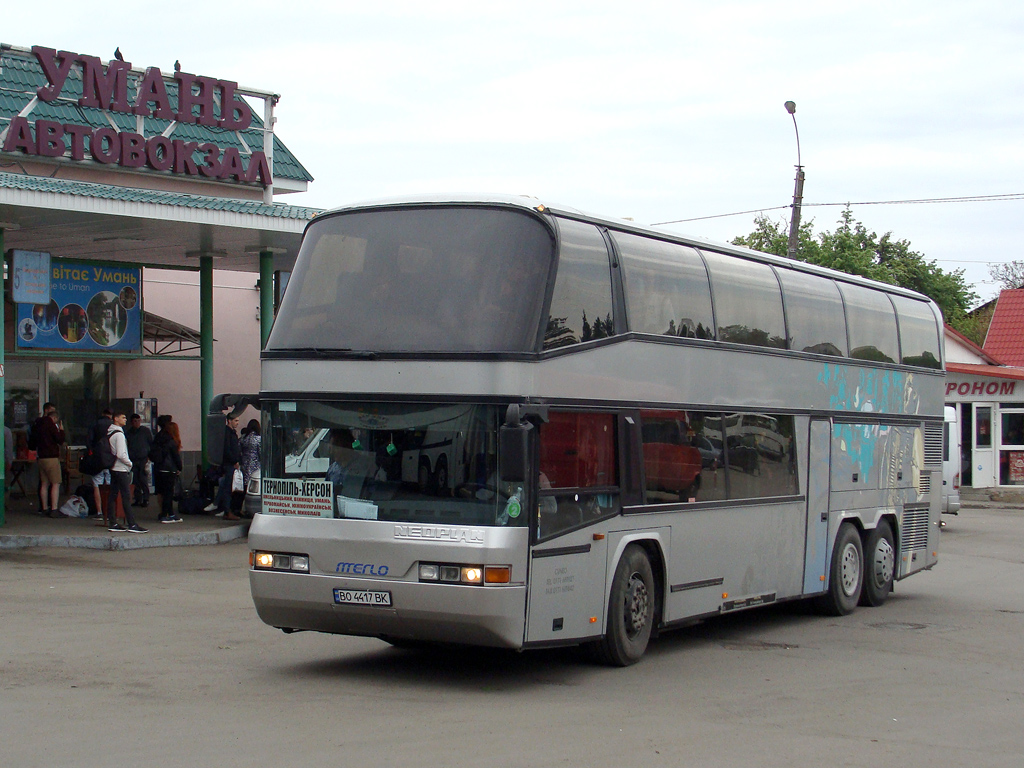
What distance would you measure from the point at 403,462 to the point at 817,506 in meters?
6.00

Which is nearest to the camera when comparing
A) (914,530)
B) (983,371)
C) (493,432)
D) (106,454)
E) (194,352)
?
(493,432)

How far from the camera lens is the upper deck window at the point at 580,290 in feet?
29.2

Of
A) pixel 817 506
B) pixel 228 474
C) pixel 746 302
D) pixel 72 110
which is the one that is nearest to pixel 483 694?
pixel 746 302

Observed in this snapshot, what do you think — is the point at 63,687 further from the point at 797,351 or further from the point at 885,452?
the point at 885,452

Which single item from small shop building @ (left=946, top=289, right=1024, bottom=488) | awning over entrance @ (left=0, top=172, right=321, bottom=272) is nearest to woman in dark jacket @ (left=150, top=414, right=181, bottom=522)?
awning over entrance @ (left=0, top=172, right=321, bottom=272)

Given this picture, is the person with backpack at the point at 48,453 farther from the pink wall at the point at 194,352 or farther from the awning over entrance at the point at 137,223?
the pink wall at the point at 194,352

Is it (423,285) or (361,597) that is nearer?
(361,597)

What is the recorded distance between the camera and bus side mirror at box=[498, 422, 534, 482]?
8.11 m

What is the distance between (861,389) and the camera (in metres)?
13.9

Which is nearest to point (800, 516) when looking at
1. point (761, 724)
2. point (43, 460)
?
point (761, 724)

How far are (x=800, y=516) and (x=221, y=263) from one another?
1439cm

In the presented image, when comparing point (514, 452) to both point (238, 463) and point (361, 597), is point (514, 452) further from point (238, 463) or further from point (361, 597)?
point (238, 463)

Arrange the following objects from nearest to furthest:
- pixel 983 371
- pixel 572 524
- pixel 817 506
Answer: pixel 572 524 < pixel 817 506 < pixel 983 371

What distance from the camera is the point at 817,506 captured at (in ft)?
42.7
